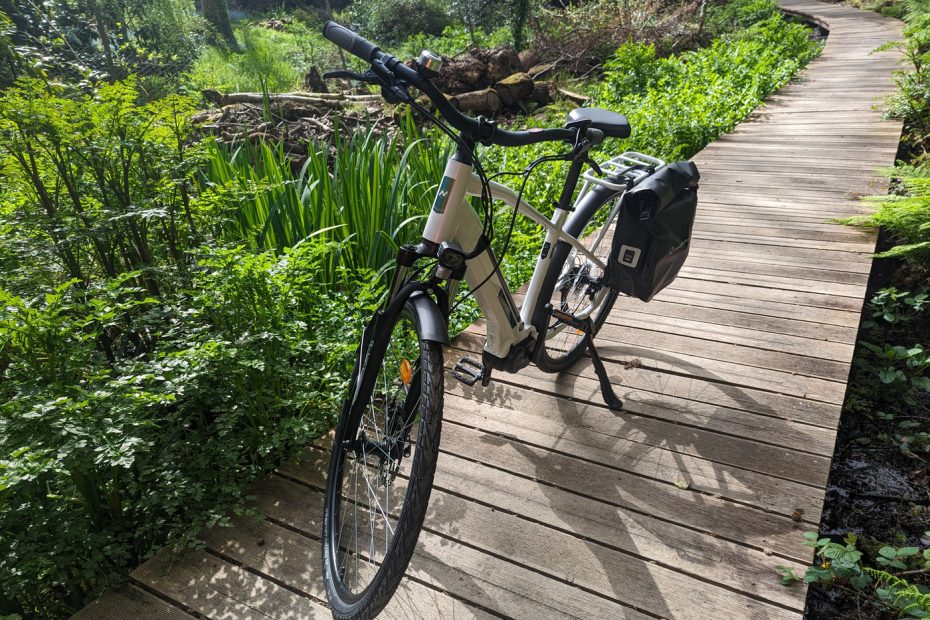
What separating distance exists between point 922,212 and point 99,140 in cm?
371

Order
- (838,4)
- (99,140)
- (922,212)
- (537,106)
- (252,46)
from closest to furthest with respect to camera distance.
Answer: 1. (99,140)
2. (922,212)
3. (537,106)
4. (252,46)
5. (838,4)

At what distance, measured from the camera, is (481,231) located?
5.21ft

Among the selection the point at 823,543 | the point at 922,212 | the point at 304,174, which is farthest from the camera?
the point at 304,174

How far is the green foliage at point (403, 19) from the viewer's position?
559 inches

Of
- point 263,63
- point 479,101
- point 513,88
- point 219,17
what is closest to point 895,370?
point 479,101

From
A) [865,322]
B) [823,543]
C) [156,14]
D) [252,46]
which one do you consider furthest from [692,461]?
[156,14]

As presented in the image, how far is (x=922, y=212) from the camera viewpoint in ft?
9.14

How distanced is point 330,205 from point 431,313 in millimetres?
1696

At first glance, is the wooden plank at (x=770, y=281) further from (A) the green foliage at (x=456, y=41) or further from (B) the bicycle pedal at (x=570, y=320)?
(A) the green foliage at (x=456, y=41)

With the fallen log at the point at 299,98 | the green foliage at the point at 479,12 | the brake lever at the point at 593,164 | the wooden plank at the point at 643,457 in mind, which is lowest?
the wooden plank at the point at 643,457

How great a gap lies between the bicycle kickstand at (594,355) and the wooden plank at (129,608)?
1.50 meters

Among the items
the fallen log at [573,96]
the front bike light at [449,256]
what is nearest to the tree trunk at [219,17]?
the fallen log at [573,96]

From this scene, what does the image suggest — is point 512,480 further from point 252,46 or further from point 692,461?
point 252,46

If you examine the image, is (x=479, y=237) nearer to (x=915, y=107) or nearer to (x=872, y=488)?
(x=872, y=488)
